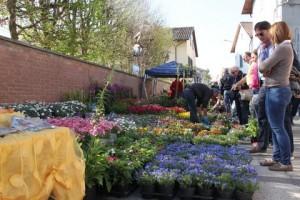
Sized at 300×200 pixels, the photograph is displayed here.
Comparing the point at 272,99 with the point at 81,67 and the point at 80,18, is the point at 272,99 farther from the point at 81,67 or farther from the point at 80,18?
the point at 80,18

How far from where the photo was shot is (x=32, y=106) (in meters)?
9.52

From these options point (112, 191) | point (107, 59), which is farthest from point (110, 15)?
point (112, 191)

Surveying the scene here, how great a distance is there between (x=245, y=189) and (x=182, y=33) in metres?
54.0

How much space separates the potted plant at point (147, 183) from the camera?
497 cm

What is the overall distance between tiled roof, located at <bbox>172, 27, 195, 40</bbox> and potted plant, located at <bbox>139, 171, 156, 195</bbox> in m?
50.5

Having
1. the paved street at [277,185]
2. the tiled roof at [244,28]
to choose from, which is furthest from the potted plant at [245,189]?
the tiled roof at [244,28]

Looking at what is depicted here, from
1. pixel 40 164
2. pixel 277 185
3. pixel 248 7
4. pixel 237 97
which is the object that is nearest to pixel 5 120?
pixel 40 164

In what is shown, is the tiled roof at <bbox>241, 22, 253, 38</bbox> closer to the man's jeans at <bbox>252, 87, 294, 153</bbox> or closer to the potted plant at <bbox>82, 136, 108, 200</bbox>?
the man's jeans at <bbox>252, 87, 294, 153</bbox>

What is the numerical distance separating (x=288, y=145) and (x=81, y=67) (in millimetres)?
10288

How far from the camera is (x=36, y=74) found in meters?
11.4

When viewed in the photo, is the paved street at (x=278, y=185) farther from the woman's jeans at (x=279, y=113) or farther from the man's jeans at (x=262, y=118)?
the man's jeans at (x=262, y=118)

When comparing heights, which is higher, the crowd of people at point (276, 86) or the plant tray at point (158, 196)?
the crowd of people at point (276, 86)

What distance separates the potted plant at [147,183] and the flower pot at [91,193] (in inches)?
21.3

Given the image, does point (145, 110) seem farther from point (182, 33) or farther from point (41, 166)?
point (182, 33)
